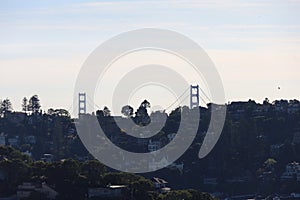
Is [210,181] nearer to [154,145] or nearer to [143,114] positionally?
[154,145]

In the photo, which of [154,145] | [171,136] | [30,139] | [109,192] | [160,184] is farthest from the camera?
[30,139]

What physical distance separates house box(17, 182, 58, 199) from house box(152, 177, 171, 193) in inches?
101

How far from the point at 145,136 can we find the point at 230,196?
481 centimetres

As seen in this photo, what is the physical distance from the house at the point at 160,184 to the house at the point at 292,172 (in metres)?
3.19

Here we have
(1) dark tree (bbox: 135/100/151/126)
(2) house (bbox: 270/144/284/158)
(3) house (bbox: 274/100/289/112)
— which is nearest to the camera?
(2) house (bbox: 270/144/284/158)

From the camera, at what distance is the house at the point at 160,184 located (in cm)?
2091

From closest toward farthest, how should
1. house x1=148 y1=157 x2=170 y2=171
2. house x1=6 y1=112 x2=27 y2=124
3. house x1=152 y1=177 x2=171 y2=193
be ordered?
house x1=152 y1=177 x2=171 y2=193, house x1=148 y1=157 x2=170 y2=171, house x1=6 y1=112 x2=27 y2=124

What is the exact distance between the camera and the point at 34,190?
18938 mm

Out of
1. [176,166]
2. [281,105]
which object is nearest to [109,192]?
[176,166]

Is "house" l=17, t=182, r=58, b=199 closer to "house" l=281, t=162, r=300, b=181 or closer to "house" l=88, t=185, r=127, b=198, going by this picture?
"house" l=88, t=185, r=127, b=198

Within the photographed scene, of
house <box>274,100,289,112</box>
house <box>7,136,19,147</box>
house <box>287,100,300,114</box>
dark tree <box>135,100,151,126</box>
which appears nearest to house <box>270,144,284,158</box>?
house <box>287,100,300,114</box>

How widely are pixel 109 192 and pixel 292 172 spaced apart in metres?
7.13

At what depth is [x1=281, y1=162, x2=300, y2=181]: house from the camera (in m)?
24.1

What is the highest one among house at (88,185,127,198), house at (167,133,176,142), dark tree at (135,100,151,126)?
dark tree at (135,100,151,126)
